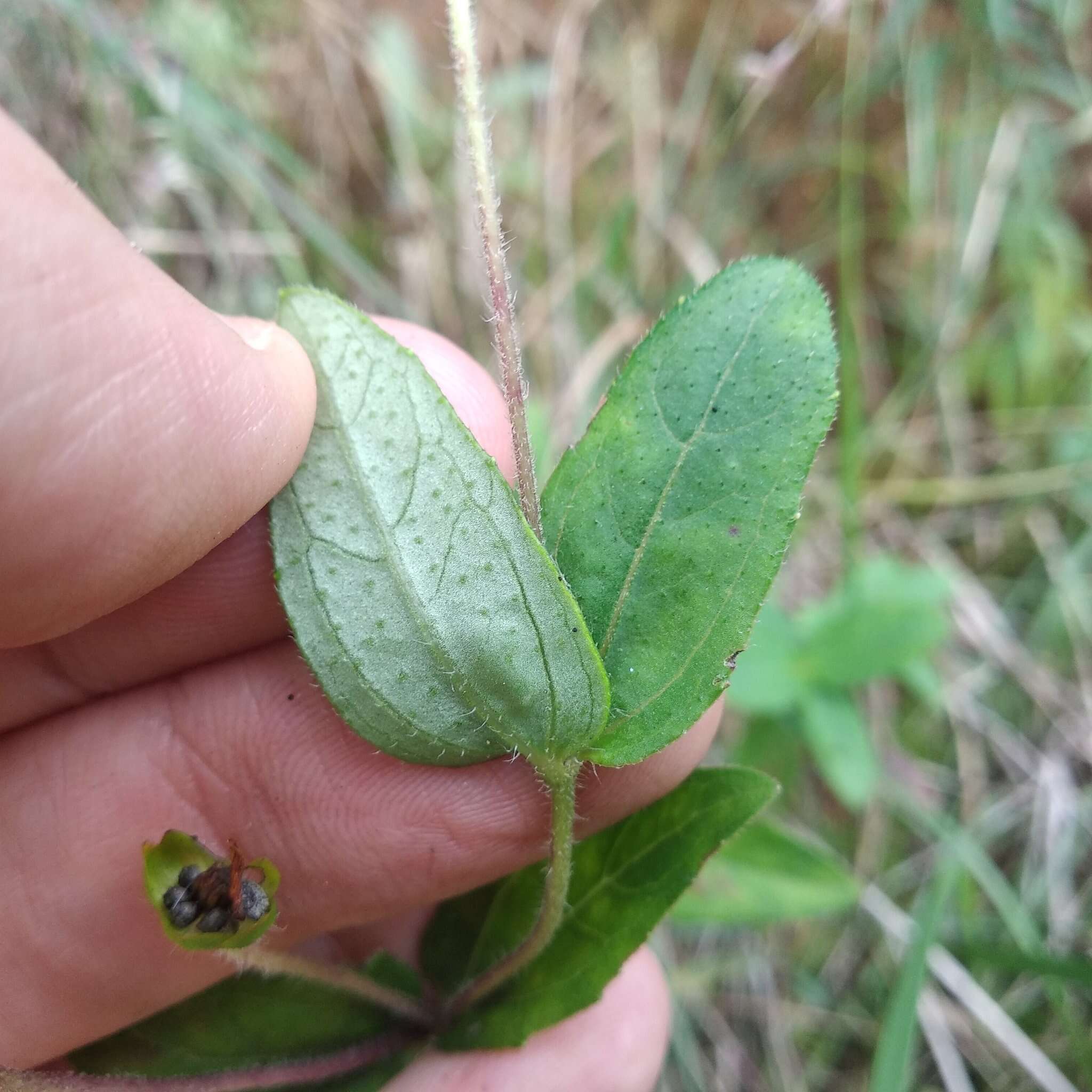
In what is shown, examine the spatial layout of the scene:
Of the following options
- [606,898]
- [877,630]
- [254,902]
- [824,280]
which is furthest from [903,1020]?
[824,280]

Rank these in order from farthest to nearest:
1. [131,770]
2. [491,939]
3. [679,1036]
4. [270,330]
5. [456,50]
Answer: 1. [679,1036]
2. [491,939]
3. [131,770]
4. [270,330]
5. [456,50]

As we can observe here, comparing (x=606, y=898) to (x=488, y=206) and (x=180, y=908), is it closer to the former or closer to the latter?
(x=180, y=908)

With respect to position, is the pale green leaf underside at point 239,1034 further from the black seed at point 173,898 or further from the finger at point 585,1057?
the black seed at point 173,898

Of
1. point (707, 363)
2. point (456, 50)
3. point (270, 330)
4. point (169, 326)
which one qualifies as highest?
point (456, 50)

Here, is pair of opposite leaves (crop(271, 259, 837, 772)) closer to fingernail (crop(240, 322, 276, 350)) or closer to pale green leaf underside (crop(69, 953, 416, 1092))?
fingernail (crop(240, 322, 276, 350))

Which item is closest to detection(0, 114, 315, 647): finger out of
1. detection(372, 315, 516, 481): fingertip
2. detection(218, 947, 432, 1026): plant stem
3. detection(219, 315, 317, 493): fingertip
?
detection(219, 315, 317, 493): fingertip

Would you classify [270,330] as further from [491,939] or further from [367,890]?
[491,939]

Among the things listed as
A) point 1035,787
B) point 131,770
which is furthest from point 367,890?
point 1035,787
